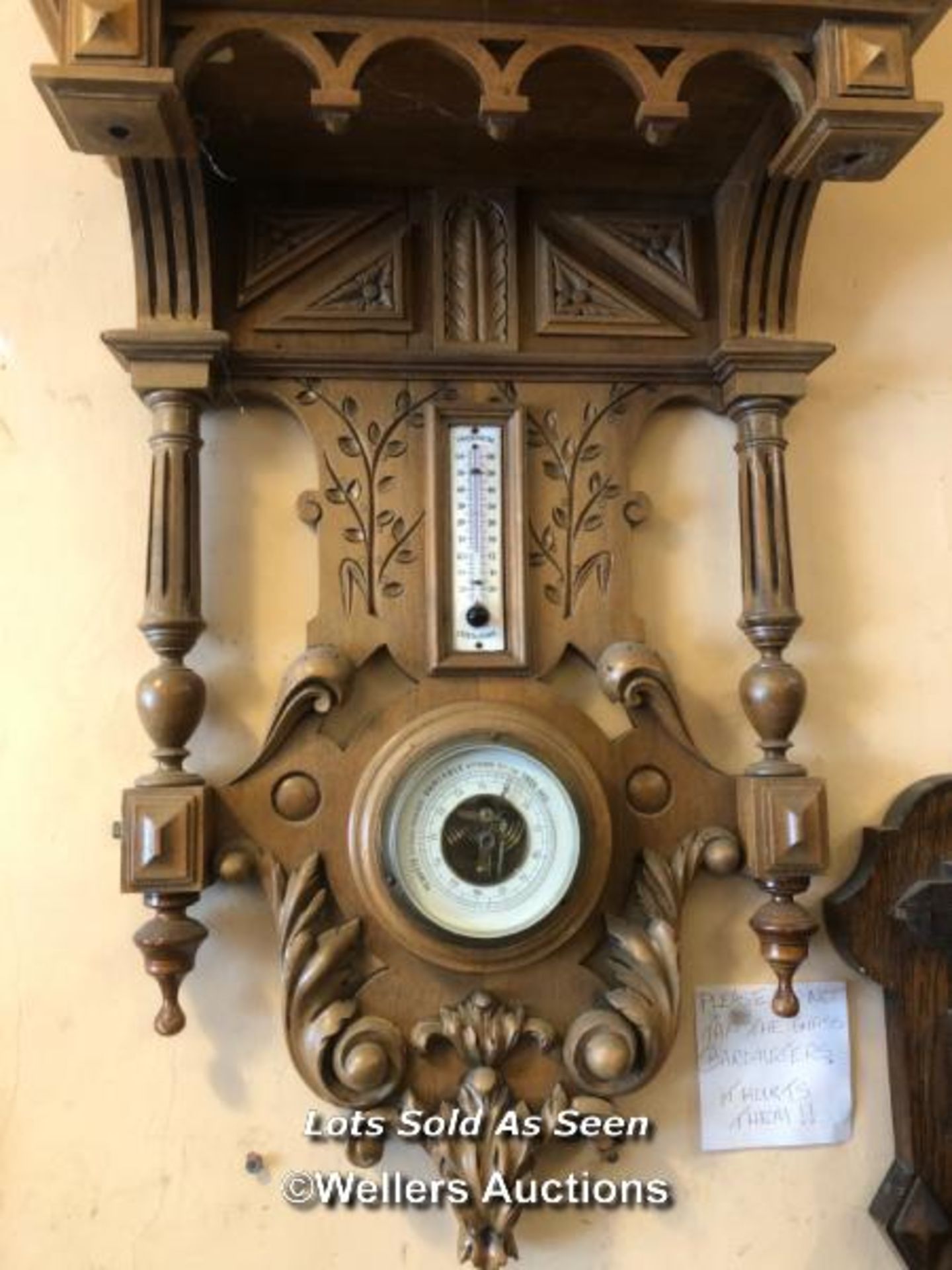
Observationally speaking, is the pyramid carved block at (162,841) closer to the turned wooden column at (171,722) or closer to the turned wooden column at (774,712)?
the turned wooden column at (171,722)

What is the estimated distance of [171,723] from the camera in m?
0.82

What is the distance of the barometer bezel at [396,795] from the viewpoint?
83 cm

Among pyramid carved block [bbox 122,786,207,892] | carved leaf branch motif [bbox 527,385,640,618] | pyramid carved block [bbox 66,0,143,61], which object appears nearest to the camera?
pyramid carved block [bbox 66,0,143,61]

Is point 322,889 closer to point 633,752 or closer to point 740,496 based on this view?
point 633,752

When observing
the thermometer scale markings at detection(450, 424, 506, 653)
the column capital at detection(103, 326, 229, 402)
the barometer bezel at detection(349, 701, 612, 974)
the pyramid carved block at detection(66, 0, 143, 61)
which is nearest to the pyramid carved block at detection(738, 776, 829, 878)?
the barometer bezel at detection(349, 701, 612, 974)

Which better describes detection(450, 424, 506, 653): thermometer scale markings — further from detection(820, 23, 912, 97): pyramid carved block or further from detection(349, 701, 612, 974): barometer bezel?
detection(820, 23, 912, 97): pyramid carved block

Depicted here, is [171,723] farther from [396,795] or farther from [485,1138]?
[485,1138]

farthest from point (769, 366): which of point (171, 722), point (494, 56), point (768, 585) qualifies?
point (171, 722)

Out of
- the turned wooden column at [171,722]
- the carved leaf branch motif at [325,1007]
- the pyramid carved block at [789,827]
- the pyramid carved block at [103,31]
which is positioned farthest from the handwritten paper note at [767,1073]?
the pyramid carved block at [103,31]

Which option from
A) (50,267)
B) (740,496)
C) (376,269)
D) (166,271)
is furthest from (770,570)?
(50,267)

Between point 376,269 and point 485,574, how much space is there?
0.83 ft

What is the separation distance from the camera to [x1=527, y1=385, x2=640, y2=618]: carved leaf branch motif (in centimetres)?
89

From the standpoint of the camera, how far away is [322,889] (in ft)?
2.77

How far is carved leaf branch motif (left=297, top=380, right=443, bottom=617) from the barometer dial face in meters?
0.14
